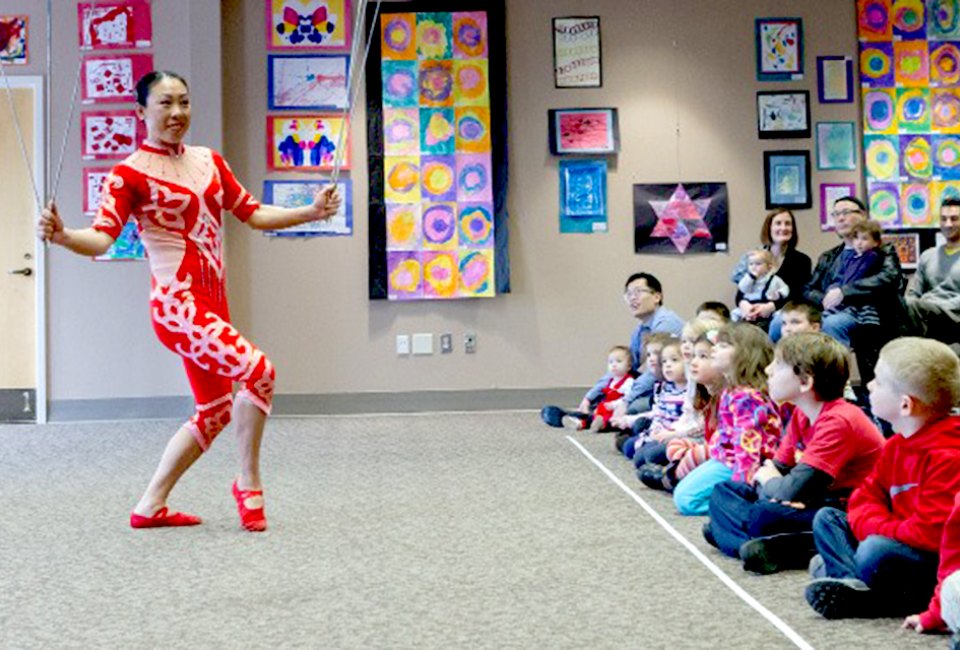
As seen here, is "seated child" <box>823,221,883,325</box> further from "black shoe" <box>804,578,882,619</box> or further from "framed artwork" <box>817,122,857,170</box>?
"black shoe" <box>804,578,882,619</box>

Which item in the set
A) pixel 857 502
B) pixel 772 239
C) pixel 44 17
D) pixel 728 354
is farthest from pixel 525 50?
pixel 857 502

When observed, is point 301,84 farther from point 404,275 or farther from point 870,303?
point 870,303

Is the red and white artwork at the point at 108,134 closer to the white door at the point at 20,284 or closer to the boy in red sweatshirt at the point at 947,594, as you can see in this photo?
the white door at the point at 20,284

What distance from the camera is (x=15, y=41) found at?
7039 millimetres

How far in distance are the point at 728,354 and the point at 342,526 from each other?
1187 millimetres

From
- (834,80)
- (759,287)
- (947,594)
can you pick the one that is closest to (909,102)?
(834,80)

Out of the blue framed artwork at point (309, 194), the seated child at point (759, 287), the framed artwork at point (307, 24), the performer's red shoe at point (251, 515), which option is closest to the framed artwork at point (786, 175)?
the seated child at point (759, 287)

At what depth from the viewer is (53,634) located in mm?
2396

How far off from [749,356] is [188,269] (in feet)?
5.18

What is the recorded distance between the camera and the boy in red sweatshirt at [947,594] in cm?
203

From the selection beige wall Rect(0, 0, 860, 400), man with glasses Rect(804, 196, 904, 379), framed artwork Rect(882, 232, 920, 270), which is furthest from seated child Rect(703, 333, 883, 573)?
framed artwork Rect(882, 232, 920, 270)

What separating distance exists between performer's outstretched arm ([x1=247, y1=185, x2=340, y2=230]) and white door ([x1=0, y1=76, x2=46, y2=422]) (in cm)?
375

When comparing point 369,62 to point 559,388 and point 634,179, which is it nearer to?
point 634,179

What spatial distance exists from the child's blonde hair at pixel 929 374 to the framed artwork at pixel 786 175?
16.4ft
